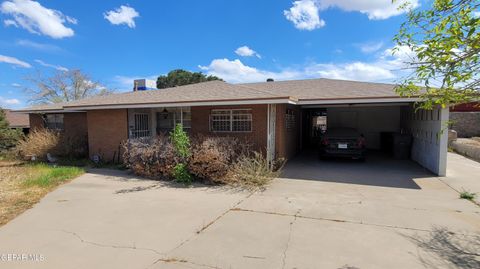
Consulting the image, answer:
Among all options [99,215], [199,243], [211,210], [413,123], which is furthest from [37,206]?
[413,123]

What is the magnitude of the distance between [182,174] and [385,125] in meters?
13.2

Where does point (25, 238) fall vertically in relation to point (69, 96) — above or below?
below

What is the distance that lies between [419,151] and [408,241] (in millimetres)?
8701

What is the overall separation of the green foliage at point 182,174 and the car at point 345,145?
626cm

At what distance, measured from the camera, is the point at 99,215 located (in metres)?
5.74

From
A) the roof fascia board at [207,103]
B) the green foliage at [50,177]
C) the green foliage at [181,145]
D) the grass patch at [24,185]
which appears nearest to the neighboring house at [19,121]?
the grass patch at [24,185]

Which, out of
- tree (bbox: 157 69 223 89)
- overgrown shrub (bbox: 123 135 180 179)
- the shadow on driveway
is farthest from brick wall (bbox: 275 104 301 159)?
tree (bbox: 157 69 223 89)

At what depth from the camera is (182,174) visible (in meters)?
8.53

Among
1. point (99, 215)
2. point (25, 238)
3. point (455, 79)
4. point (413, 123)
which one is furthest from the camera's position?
point (413, 123)

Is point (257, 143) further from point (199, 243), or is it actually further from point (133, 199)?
point (199, 243)

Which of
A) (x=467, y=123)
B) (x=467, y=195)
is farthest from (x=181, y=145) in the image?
(x=467, y=123)

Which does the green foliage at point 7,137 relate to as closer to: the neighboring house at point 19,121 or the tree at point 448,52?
the neighboring house at point 19,121

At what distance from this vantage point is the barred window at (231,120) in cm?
1032

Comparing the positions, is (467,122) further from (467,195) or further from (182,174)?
(182,174)
